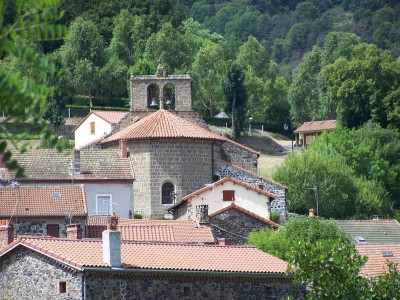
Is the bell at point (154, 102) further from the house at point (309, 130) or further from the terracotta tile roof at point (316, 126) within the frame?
the house at point (309, 130)

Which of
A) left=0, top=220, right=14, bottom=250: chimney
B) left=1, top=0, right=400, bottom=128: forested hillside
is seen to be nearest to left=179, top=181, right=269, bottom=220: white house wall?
left=0, top=220, right=14, bottom=250: chimney

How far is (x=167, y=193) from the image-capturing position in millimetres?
63938

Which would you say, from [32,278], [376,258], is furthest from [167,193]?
[32,278]

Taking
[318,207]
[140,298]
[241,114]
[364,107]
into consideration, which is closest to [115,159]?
[318,207]

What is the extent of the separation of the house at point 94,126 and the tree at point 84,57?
74.6 feet

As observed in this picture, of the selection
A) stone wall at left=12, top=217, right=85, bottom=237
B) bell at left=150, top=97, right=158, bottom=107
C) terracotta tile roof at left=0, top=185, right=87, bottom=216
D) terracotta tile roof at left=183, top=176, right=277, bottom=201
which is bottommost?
stone wall at left=12, top=217, right=85, bottom=237

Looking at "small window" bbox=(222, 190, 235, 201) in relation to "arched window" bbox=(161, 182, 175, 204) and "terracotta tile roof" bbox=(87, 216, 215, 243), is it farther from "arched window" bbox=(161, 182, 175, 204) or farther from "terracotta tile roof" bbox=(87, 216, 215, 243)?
"terracotta tile roof" bbox=(87, 216, 215, 243)

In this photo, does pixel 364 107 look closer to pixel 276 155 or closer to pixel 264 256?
pixel 276 155

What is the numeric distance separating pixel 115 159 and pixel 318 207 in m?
13.4

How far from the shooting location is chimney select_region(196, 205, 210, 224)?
173 feet

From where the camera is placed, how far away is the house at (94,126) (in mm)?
80875

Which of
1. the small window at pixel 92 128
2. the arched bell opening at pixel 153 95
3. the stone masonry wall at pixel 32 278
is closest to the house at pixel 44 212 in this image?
the stone masonry wall at pixel 32 278

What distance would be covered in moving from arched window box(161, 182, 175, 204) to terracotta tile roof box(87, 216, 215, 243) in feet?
37.5

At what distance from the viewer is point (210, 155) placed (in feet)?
214
